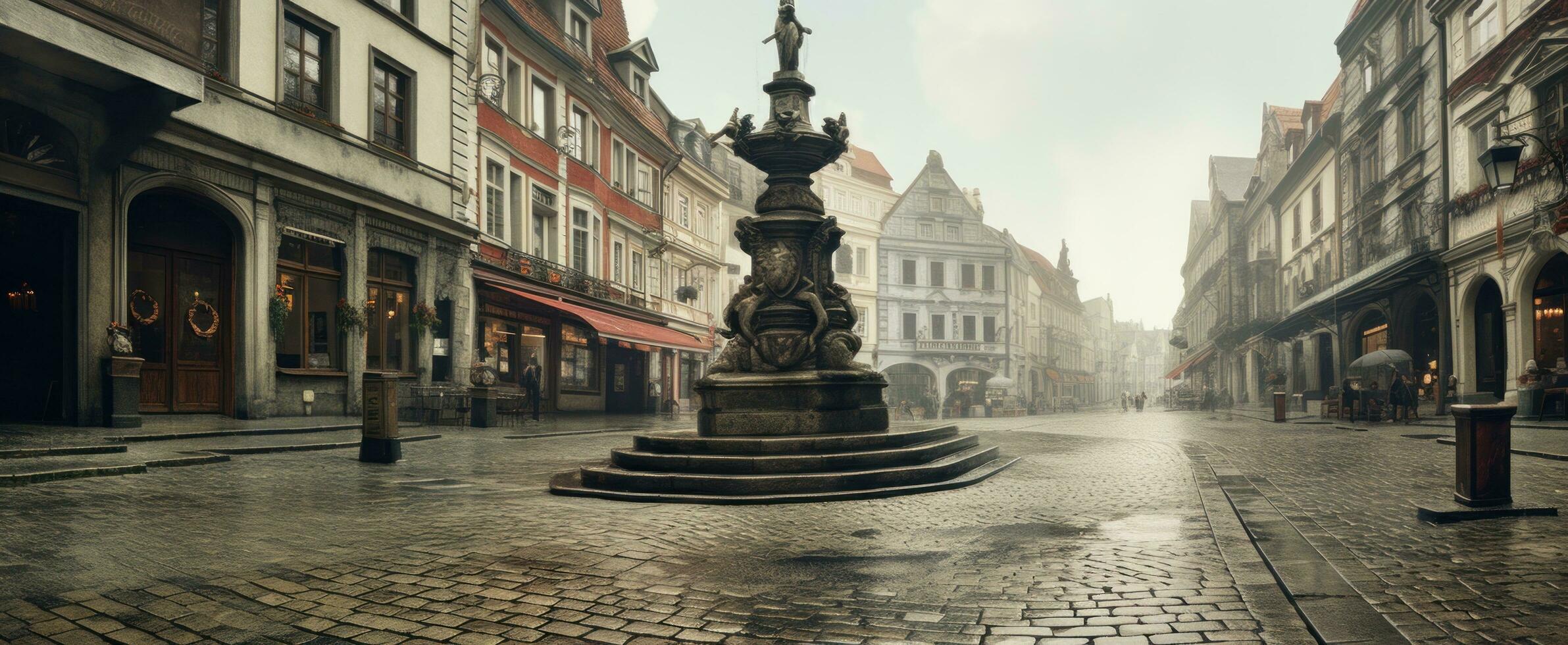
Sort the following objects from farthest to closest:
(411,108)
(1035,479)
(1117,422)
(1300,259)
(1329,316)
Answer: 1. (1300,259)
2. (1329,316)
3. (1117,422)
4. (411,108)
5. (1035,479)

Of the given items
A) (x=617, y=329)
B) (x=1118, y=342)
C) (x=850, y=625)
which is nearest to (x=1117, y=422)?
(x=617, y=329)

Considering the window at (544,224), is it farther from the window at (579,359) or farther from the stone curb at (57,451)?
the stone curb at (57,451)

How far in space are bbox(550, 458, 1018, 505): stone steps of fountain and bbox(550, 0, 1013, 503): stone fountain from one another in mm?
13

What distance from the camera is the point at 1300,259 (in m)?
39.1

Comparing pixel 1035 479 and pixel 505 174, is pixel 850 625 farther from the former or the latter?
pixel 505 174

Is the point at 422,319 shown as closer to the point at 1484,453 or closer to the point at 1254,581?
the point at 1254,581

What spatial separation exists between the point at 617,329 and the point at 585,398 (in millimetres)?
5384

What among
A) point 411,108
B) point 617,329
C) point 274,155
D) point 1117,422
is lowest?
point 1117,422

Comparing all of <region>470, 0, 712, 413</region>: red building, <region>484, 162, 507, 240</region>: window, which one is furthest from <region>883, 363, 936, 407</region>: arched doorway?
<region>484, 162, 507, 240</region>: window

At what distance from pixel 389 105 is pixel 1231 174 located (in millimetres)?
56614

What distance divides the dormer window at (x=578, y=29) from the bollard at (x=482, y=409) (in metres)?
12.7

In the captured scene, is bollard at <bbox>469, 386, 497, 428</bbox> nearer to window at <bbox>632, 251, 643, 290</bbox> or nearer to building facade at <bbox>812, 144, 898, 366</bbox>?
window at <bbox>632, 251, 643, 290</bbox>

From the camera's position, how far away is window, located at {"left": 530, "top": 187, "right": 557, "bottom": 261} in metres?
24.9

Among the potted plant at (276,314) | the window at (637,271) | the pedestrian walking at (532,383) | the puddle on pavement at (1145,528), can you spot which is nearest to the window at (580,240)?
the window at (637,271)
